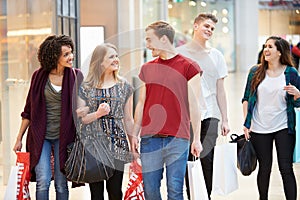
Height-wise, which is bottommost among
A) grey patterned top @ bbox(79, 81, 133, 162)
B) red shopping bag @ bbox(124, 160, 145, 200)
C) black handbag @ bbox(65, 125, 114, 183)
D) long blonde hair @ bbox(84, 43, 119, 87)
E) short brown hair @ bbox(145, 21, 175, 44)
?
red shopping bag @ bbox(124, 160, 145, 200)

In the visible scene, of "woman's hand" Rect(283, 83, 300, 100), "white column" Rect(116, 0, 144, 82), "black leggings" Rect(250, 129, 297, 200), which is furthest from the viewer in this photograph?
"white column" Rect(116, 0, 144, 82)

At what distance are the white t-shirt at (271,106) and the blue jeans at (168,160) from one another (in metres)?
1.26

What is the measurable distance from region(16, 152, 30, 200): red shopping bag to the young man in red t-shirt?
983 mm

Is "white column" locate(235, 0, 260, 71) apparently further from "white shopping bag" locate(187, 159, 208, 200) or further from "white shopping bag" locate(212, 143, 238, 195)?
"white shopping bag" locate(187, 159, 208, 200)

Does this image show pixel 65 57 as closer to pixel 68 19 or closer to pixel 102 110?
pixel 102 110

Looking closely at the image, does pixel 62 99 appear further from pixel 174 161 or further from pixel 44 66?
pixel 174 161

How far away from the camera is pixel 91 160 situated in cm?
559

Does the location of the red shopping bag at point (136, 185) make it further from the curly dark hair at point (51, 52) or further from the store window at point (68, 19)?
the store window at point (68, 19)

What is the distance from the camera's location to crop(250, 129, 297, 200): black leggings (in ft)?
21.3

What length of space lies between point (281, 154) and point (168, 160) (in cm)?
141

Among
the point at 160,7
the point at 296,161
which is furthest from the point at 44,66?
the point at 160,7

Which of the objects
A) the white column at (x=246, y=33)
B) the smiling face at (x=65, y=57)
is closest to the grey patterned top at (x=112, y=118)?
the smiling face at (x=65, y=57)

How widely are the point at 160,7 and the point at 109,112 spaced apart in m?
13.5

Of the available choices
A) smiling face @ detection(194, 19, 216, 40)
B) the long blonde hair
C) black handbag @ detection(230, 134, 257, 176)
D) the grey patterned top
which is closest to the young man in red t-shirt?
the grey patterned top
